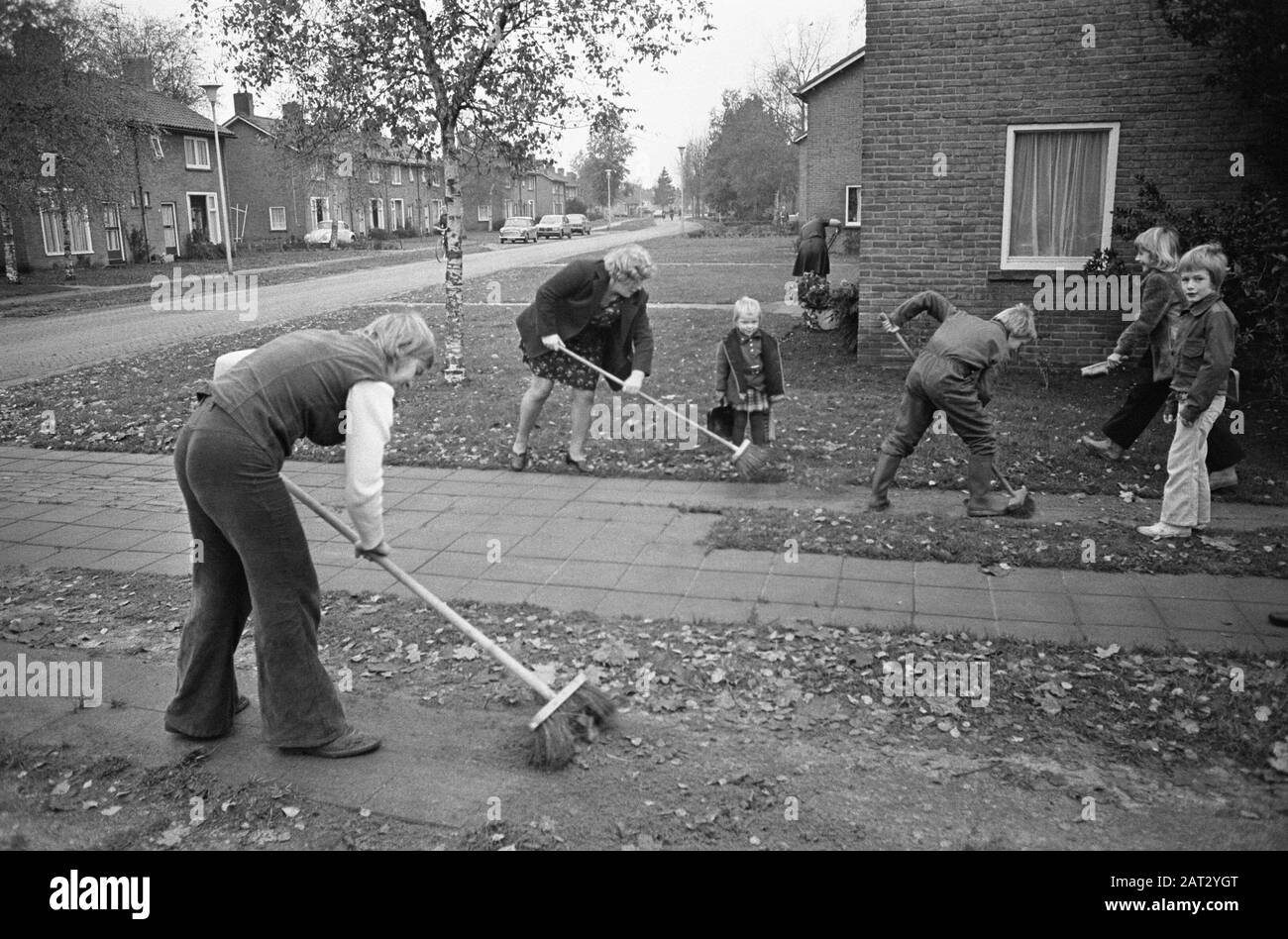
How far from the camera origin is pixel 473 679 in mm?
5023

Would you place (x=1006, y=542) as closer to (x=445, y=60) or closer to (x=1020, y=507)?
(x=1020, y=507)

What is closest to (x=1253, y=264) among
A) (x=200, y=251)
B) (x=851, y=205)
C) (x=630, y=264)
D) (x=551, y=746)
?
(x=630, y=264)

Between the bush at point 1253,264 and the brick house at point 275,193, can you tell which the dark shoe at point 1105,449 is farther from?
the brick house at point 275,193

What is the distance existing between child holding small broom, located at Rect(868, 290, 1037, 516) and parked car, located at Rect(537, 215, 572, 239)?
56.1 m

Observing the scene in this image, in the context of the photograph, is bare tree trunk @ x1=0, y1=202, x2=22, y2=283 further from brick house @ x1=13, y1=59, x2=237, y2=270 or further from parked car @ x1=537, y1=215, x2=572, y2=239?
parked car @ x1=537, y1=215, x2=572, y2=239

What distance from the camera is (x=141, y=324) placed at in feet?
67.7

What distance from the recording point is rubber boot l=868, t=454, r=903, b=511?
24.5ft

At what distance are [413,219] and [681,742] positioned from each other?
225 feet

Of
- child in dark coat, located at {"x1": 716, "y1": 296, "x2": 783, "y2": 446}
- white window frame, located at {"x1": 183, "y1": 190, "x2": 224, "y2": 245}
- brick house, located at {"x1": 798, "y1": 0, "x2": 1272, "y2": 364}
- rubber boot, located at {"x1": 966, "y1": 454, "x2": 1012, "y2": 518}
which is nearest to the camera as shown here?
rubber boot, located at {"x1": 966, "y1": 454, "x2": 1012, "y2": 518}

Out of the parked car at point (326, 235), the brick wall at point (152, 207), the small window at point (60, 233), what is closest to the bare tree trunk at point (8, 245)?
the brick wall at point (152, 207)

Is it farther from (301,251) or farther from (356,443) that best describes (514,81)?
(301,251)

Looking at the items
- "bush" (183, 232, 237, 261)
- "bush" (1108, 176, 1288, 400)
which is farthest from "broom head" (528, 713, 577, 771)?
"bush" (183, 232, 237, 261)

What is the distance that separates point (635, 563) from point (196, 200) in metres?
46.8
